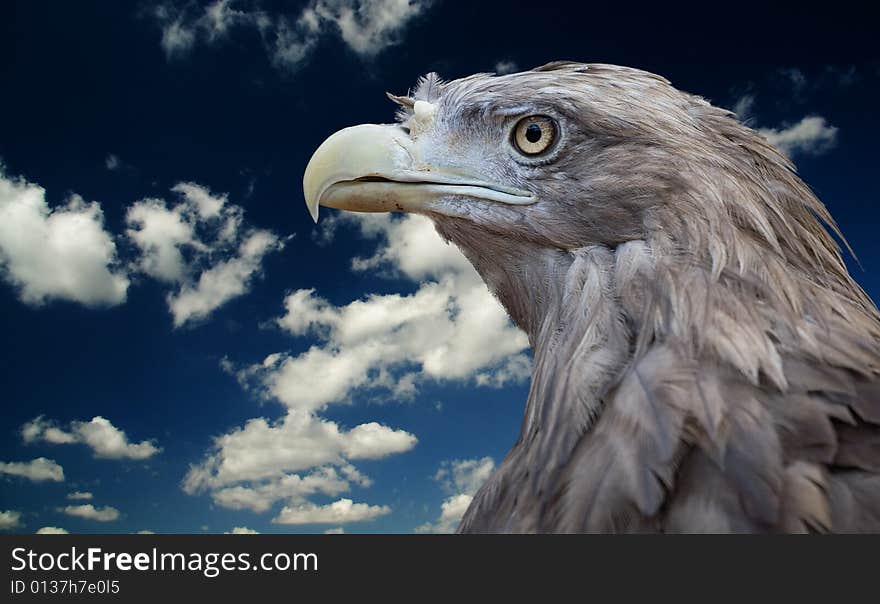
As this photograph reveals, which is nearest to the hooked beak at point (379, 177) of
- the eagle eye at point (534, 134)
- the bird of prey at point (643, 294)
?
the bird of prey at point (643, 294)

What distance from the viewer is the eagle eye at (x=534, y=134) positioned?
3299 millimetres

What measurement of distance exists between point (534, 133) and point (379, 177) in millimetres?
774

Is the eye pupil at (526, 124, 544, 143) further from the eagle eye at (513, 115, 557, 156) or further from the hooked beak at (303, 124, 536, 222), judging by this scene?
the hooked beak at (303, 124, 536, 222)

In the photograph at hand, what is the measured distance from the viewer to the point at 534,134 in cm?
335

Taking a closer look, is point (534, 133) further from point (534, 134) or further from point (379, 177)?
point (379, 177)

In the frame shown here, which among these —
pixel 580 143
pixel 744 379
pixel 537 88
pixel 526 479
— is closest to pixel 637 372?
pixel 744 379

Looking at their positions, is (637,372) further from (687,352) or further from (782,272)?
(782,272)

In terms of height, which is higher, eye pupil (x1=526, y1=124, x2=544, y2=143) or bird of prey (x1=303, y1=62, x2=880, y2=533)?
eye pupil (x1=526, y1=124, x2=544, y2=143)

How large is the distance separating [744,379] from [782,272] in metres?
0.59

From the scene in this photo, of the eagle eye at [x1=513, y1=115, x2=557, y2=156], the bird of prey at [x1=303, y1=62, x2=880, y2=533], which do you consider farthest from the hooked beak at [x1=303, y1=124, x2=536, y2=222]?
the eagle eye at [x1=513, y1=115, x2=557, y2=156]

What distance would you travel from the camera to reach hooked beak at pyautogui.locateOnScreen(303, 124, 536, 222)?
354cm

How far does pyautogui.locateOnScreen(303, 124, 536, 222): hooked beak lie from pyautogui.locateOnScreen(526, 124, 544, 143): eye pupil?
1.06ft

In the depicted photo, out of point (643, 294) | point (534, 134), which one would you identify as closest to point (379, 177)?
point (534, 134)
